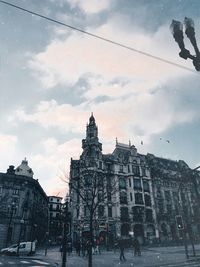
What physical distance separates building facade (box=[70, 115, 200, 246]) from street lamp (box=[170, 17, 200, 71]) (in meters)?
40.7

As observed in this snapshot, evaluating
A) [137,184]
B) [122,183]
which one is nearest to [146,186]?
[137,184]

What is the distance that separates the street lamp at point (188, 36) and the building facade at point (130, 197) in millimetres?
40705

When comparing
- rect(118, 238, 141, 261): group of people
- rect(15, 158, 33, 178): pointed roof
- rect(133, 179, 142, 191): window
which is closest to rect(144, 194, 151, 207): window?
rect(133, 179, 142, 191): window

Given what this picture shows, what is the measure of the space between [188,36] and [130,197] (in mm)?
49254

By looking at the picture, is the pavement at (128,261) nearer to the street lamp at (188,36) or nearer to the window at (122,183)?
the street lamp at (188,36)

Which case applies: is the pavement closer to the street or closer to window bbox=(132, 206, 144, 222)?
the street

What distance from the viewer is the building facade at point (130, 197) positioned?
4772cm

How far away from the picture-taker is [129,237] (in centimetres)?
4722

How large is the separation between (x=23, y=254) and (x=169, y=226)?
113 ft

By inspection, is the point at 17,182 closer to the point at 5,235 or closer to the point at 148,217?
the point at 5,235

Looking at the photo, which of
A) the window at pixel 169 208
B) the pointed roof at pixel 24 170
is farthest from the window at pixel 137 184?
the pointed roof at pixel 24 170

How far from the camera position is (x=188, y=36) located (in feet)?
16.9

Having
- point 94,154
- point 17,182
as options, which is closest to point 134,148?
point 94,154

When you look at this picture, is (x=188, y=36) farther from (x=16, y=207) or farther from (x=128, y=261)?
(x=16, y=207)
